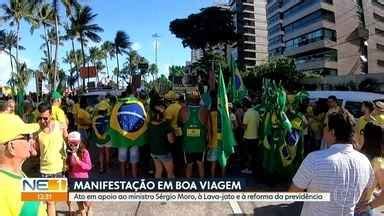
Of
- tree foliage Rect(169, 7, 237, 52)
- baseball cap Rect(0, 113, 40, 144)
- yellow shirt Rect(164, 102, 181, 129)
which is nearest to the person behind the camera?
baseball cap Rect(0, 113, 40, 144)

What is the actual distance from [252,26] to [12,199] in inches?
5576

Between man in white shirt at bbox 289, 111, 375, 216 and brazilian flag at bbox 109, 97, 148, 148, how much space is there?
6.07 metres

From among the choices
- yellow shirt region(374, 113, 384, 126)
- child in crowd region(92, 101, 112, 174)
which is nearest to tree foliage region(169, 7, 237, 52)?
→ child in crowd region(92, 101, 112, 174)

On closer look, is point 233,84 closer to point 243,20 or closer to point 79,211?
point 79,211

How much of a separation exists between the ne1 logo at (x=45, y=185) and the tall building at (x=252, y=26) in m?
132

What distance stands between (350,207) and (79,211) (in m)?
4.26

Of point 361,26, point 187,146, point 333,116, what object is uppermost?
point 361,26

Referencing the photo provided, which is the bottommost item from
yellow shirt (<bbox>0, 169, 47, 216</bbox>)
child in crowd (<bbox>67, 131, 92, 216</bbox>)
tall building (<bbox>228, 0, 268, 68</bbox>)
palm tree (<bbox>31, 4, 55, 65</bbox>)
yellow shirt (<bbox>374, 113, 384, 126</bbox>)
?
child in crowd (<bbox>67, 131, 92, 216</bbox>)

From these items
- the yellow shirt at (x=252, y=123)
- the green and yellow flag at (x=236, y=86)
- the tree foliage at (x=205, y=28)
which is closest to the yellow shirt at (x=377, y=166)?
the yellow shirt at (x=252, y=123)

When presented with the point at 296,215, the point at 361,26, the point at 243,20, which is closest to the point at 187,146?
the point at 296,215

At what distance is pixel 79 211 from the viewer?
710 cm

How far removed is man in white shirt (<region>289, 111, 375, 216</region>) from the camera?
12.0 ft

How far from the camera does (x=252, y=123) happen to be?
1046 cm

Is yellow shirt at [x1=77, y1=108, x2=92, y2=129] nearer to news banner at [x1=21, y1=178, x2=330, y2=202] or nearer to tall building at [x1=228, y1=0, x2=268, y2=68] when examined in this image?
news banner at [x1=21, y1=178, x2=330, y2=202]
